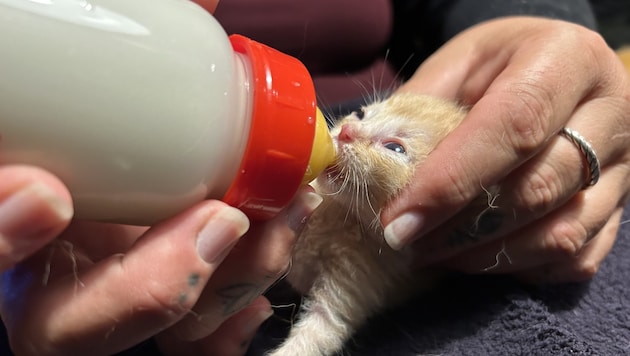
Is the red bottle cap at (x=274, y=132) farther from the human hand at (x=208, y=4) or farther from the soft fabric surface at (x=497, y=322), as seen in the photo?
the soft fabric surface at (x=497, y=322)

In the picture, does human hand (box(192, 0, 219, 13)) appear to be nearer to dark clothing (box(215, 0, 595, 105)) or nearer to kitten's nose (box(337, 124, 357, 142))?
kitten's nose (box(337, 124, 357, 142))

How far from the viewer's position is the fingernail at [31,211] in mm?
345

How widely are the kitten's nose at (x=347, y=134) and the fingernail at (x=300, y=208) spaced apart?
149mm

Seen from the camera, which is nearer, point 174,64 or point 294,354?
point 174,64

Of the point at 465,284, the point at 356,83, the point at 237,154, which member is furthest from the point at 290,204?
the point at 356,83

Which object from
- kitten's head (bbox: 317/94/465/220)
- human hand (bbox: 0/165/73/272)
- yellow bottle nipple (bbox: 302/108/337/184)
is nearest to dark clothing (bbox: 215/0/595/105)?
kitten's head (bbox: 317/94/465/220)

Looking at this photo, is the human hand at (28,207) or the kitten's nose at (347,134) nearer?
the human hand at (28,207)

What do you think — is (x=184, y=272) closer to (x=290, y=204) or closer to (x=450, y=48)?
(x=290, y=204)

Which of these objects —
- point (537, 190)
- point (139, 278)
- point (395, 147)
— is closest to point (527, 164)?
point (537, 190)

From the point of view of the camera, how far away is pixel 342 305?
2.08ft

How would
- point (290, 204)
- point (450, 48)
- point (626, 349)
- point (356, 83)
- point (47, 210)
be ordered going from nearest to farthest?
point (47, 210) → point (290, 204) → point (626, 349) → point (450, 48) → point (356, 83)

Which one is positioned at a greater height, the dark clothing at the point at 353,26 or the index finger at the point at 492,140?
the index finger at the point at 492,140

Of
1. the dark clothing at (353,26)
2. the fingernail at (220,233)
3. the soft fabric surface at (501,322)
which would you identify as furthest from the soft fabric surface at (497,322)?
the dark clothing at (353,26)

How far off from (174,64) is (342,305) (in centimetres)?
35
